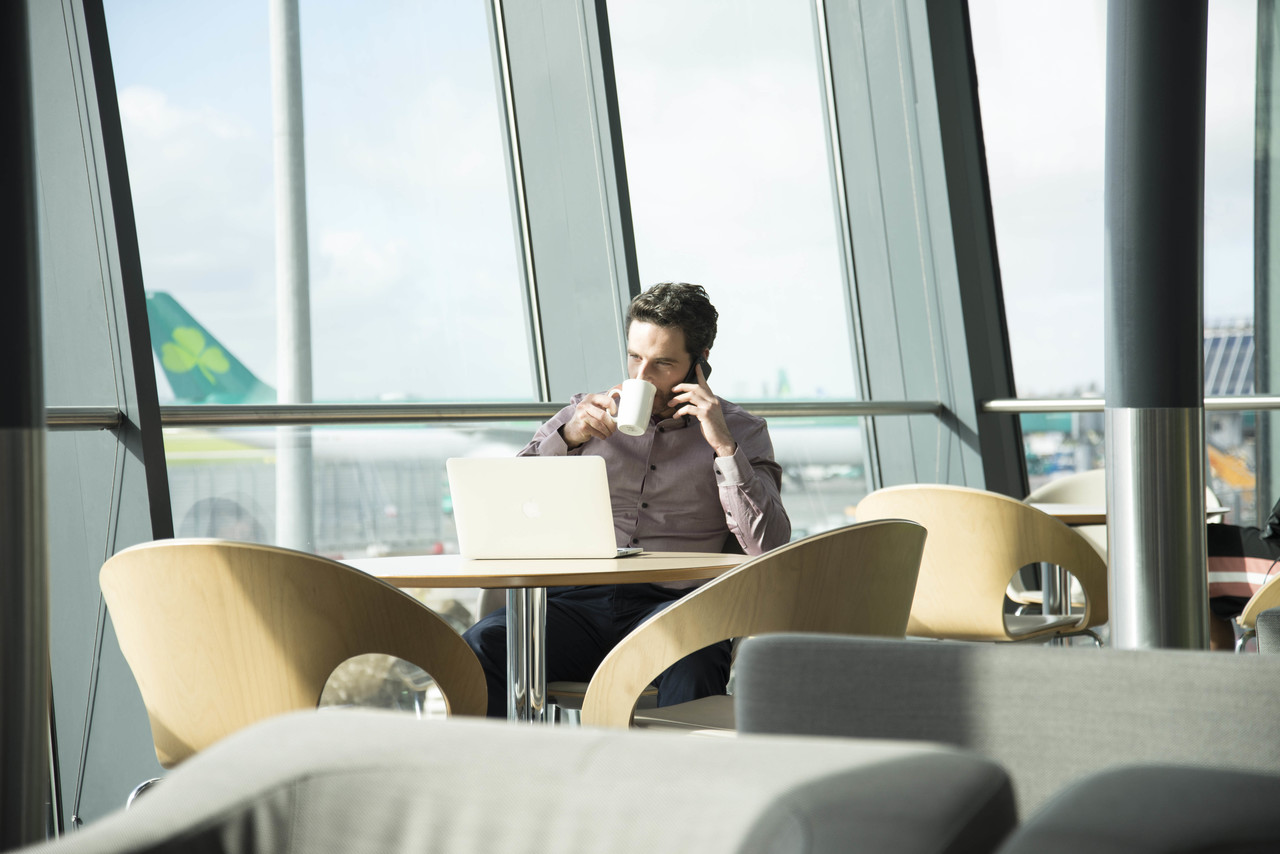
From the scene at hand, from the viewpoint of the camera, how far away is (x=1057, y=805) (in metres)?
0.74

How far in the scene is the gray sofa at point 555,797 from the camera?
25.4 inches

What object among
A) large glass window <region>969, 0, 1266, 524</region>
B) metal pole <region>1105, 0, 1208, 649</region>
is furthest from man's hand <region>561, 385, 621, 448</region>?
large glass window <region>969, 0, 1266, 524</region>

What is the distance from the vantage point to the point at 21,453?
1.27 meters

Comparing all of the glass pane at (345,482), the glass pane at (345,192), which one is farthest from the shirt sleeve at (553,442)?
the glass pane at (345,192)

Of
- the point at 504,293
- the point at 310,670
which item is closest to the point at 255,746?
the point at 310,670

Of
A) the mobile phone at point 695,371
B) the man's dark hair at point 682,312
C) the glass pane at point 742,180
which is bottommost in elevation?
the mobile phone at point 695,371

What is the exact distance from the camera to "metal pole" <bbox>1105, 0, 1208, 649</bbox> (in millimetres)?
1903

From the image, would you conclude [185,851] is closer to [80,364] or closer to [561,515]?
[561,515]

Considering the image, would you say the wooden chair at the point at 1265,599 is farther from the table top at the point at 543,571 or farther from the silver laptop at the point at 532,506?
the silver laptop at the point at 532,506

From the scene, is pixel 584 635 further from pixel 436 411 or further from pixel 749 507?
pixel 436 411

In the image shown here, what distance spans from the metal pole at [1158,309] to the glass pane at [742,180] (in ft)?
8.02

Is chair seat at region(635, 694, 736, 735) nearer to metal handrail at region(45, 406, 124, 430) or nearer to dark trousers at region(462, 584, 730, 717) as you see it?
dark trousers at region(462, 584, 730, 717)

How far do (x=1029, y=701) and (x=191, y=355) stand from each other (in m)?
2.75

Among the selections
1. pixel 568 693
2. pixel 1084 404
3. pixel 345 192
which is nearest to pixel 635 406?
pixel 568 693
